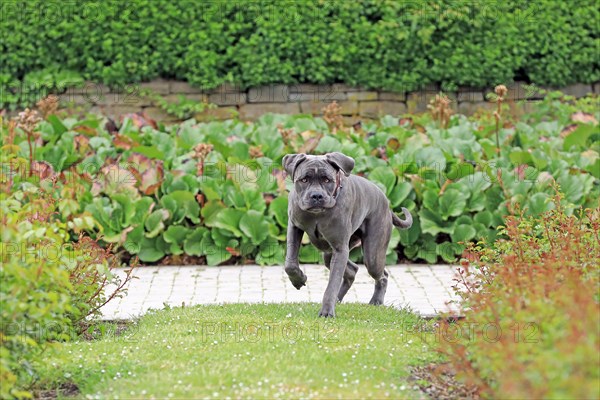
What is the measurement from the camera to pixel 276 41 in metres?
15.9

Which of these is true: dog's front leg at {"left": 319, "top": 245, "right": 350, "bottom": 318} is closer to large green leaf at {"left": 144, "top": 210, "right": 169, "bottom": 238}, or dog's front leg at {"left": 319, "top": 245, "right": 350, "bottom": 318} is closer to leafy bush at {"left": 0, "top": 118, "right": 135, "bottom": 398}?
leafy bush at {"left": 0, "top": 118, "right": 135, "bottom": 398}

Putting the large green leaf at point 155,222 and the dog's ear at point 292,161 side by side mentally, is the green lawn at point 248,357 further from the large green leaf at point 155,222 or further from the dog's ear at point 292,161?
the large green leaf at point 155,222

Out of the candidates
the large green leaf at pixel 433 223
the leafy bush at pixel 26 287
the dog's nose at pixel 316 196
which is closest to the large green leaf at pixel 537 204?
the large green leaf at pixel 433 223

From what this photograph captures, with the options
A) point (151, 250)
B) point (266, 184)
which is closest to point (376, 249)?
point (266, 184)

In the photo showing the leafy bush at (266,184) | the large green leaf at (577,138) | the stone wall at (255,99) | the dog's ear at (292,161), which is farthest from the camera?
the stone wall at (255,99)

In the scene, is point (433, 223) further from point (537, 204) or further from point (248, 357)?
point (248, 357)

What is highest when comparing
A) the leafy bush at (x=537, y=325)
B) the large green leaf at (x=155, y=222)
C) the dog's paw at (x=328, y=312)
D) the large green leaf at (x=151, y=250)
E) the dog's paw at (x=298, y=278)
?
the leafy bush at (x=537, y=325)

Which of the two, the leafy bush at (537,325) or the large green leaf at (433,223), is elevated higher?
the leafy bush at (537,325)

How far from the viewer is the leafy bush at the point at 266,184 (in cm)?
1077

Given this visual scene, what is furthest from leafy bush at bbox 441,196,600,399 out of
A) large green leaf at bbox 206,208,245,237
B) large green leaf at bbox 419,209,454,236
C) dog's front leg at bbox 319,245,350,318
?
large green leaf at bbox 206,208,245,237

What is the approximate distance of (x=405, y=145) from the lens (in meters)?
12.2

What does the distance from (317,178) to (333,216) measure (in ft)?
1.30

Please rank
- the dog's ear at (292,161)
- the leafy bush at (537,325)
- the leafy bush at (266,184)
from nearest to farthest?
the leafy bush at (537,325) < the dog's ear at (292,161) < the leafy bush at (266,184)

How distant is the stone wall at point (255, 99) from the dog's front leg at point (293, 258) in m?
8.84
